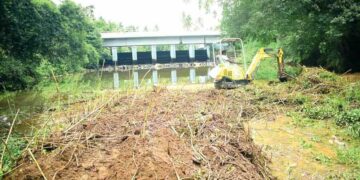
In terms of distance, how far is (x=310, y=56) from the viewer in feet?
64.5

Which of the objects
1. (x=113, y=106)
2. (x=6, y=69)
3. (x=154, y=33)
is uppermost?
(x=154, y=33)

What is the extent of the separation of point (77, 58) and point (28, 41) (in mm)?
10315

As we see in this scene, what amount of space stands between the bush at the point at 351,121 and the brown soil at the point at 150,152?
2.52 meters

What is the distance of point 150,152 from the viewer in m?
4.18

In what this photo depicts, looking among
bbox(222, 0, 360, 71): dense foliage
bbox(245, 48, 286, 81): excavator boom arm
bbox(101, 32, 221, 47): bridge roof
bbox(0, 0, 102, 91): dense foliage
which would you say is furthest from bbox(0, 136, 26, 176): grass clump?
bbox(101, 32, 221, 47): bridge roof

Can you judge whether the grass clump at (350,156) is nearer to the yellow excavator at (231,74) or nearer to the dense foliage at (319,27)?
the yellow excavator at (231,74)

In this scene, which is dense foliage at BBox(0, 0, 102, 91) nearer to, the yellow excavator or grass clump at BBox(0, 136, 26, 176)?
the yellow excavator

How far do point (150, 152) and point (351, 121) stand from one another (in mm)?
5397

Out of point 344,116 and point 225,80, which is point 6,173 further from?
point 225,80

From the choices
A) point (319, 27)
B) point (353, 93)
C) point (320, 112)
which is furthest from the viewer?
point (319, 27)

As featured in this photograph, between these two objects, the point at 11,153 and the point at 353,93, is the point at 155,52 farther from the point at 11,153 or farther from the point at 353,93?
the point at 11,153

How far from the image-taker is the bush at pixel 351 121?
705cm

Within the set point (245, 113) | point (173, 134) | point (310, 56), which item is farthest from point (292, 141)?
point (310, 56)

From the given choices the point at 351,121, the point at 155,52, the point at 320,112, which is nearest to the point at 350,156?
the point at 351,121
